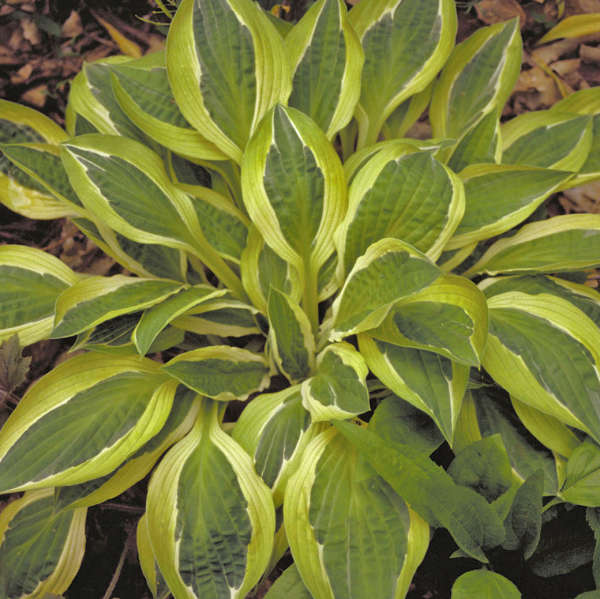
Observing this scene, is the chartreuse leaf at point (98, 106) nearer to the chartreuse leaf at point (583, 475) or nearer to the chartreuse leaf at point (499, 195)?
the chartreuse leaf at point (499, 195)

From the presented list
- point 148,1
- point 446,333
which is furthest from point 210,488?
point 148,1

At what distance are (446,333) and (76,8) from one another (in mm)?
1615

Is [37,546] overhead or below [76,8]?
below

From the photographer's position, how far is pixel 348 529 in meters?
0.92

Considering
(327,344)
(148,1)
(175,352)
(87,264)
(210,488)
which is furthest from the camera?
(148,1)

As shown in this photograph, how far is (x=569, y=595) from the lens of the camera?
3.36 ft

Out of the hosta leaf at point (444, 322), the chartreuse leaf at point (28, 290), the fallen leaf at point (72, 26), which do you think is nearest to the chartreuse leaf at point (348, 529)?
the hosta leaf at point (444, 322)

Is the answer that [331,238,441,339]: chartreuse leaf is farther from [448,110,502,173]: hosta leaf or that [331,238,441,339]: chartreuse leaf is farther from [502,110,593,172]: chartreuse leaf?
[502,110,593,172]: chartreuse leaf

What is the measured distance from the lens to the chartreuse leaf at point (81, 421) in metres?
0.92

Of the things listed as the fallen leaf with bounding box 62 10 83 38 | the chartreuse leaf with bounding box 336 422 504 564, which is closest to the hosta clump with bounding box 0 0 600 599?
the chartreuse leaf with bounding box 336 422 504 564

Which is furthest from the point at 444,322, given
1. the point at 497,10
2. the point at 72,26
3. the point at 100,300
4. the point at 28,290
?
the point at 72,26

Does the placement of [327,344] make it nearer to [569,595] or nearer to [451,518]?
[451,518]

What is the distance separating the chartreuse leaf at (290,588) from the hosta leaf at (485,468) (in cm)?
32

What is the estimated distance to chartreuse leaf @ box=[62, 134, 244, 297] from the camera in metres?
1.02
